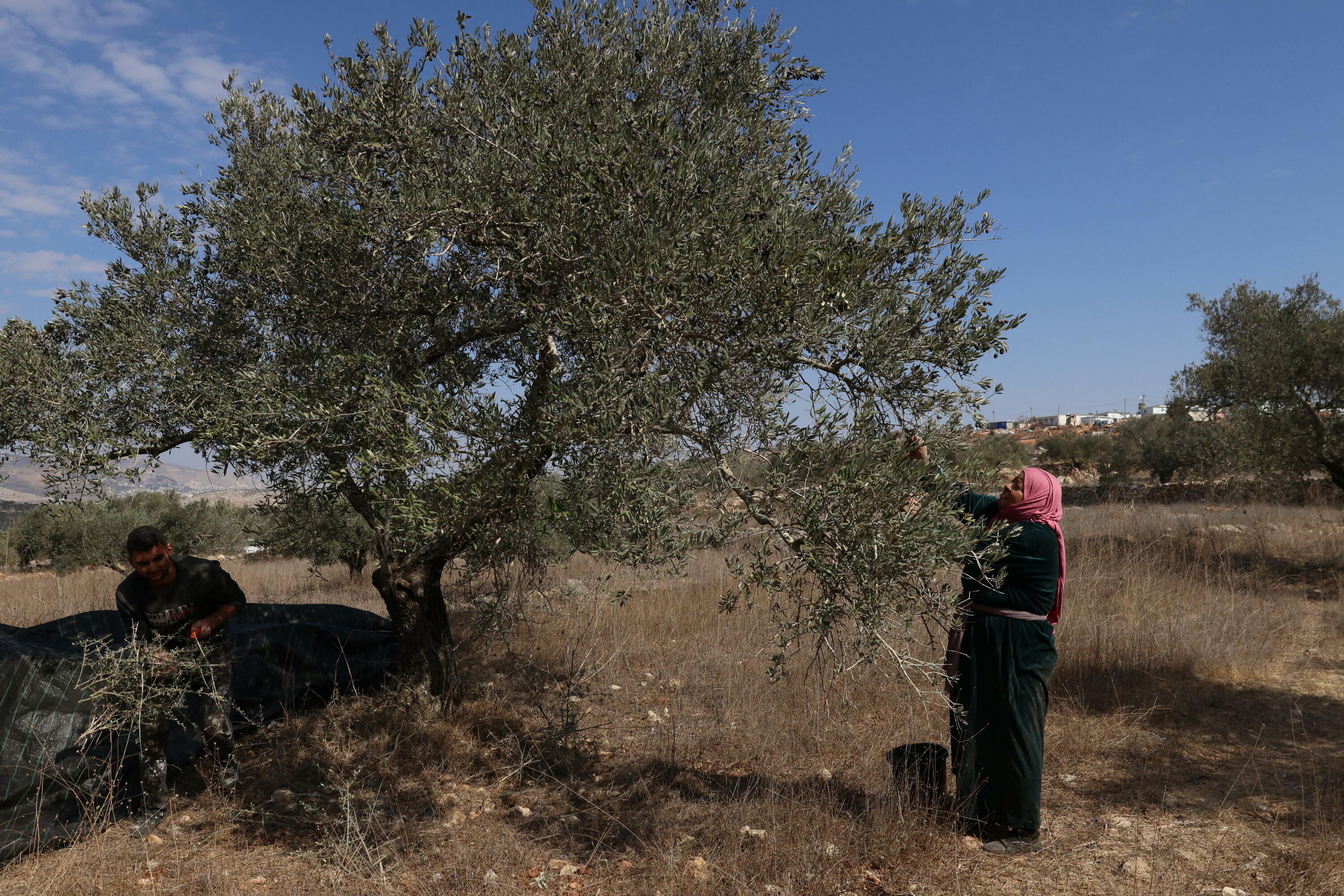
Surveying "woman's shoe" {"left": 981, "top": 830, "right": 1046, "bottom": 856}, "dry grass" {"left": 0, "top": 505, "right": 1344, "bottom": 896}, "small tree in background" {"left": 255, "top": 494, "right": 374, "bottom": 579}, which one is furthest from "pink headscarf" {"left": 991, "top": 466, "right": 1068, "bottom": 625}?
"small tree in background" {"left": 255, "top": 494, "right": 374, "bottom": 579}

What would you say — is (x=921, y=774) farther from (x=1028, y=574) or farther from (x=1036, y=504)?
(x=1036, y=504)

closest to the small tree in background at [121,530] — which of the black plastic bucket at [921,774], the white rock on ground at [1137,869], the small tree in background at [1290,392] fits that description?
the black plastic bucket at [921,774]

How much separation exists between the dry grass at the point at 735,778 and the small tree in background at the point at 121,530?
9.11 meters

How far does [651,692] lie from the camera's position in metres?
7.30

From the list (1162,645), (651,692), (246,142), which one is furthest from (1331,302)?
(246,142)

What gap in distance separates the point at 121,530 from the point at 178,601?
1560 centimetres

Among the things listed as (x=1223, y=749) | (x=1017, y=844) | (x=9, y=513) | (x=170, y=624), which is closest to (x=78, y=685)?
(x=170, y=624)

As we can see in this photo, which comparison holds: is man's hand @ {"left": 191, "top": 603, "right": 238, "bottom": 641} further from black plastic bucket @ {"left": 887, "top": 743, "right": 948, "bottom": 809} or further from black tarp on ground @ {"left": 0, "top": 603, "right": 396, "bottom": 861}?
black plastic bucket @ {"left": 887, "top": 743, "right": 948, "bottom": 809}

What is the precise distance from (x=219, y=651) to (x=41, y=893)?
1628 mm

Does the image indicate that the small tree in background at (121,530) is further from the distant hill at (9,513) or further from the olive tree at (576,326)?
the olive tree at (576,326)

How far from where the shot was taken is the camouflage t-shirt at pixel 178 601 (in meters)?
4.91

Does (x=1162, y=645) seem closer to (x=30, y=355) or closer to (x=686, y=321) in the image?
(x=686, y=321)

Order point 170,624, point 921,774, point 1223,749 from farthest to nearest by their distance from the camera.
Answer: point 1223,749
point 170,624
point 921,774

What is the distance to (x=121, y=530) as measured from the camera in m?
17.3
